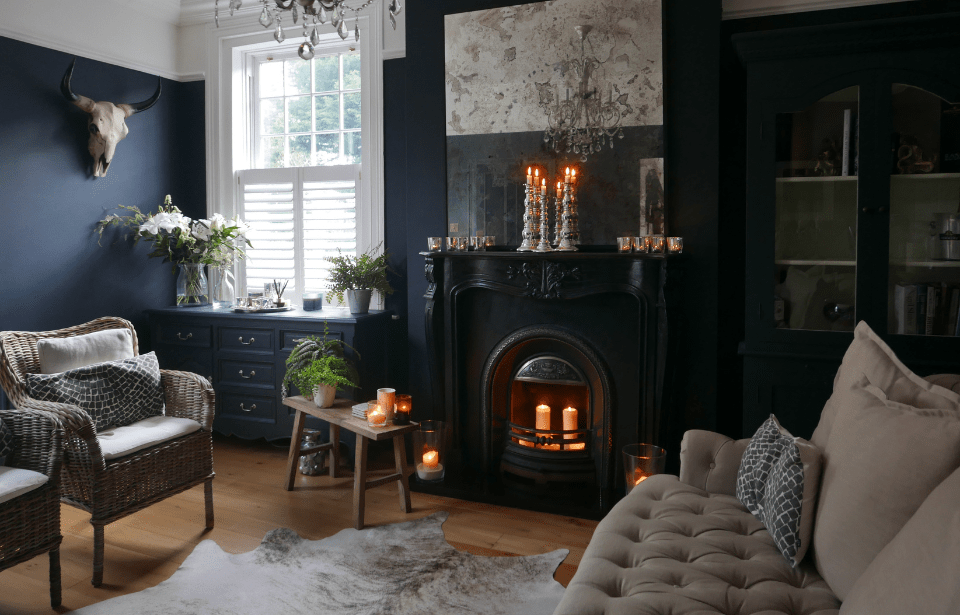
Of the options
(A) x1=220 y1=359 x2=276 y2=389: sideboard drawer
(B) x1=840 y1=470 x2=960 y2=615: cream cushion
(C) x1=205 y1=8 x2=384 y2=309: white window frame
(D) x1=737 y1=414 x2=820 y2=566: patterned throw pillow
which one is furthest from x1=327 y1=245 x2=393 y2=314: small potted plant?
(B) x1=840 y1=470 x2=960 y2=615: cream cushion

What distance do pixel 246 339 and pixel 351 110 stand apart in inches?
65.6

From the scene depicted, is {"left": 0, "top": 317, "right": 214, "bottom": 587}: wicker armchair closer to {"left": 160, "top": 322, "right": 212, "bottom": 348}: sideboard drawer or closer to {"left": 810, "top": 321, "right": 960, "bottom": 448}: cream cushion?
{"left": 160, "top": 322, "right": 212, "bottom": 348}: sideboard drawer

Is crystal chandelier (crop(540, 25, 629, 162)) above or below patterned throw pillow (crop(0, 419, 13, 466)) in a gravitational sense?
above

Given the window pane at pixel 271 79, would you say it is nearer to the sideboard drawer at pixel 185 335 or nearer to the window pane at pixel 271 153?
the window pane at pixel 271 153

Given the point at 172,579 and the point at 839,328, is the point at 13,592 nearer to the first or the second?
the point at 172,579

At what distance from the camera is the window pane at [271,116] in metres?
4.95

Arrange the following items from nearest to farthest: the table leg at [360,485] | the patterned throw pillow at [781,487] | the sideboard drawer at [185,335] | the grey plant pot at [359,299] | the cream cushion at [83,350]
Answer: the patterned throw pillow at [781,487] → the cream cushion at [83,350] → the table leg at [360,485] → the grey plant pot at [359,299] → the sideboard drawer at [185,335]

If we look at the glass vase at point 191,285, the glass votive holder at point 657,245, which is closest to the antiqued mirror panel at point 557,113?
the glass votive holder at point 657,245

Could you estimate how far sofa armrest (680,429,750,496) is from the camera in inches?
95.4

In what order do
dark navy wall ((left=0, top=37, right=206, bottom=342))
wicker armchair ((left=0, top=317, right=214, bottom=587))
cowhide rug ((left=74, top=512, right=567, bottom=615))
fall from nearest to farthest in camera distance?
Answer: cowhide rug ((left=74, top=512, right=567, bottom=615)) < wicker armchair ((left=0, top=317, right=214, bottom=587)) < dark navy wall ((left=0, top=37, right=206, bottom=342))

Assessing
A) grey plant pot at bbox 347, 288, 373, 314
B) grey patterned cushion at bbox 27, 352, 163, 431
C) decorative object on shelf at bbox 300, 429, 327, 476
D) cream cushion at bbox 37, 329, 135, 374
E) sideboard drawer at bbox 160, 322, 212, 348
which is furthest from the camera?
sideboard drawer at bbox 160, 322, 212, 348

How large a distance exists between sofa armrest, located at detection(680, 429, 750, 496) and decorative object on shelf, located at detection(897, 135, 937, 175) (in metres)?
1.43

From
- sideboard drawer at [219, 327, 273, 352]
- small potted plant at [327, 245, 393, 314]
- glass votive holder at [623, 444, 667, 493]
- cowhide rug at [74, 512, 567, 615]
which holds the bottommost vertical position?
cowhide rug at [74, 512, 567, 615]

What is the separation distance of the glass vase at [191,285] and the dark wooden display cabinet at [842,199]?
11.4 feet
